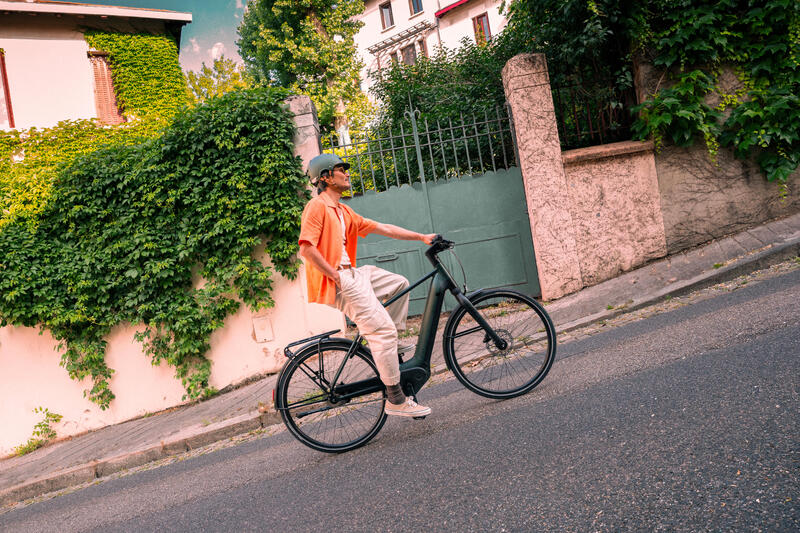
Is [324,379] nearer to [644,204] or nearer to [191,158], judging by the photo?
[191,158]

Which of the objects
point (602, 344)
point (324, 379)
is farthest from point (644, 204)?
point (324, 379)

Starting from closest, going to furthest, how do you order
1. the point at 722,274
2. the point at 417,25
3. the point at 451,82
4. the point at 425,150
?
the point at 722,274, the point at 425,150, the point at 451,82, the point at 417,25

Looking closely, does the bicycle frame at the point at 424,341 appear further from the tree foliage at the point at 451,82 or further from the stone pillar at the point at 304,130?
the tree foliage at the point at 451,82

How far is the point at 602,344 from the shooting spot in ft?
16.3

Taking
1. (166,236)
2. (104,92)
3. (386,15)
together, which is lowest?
(166,236)

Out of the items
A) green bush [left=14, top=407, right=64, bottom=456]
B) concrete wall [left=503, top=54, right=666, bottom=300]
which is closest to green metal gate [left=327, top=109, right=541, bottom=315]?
concrete wall [left=503, top=54, right=666, bottom=300]

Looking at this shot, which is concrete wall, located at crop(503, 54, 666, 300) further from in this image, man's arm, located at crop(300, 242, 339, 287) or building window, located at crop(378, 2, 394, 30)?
building window, located at crop(378, 2, 394, 30)

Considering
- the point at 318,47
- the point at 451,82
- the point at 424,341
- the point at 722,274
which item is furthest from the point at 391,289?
the point at 318,47

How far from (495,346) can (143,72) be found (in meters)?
15.6

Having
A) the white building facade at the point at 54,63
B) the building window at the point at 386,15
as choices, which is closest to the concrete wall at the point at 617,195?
the white building facade at the point at 54,63

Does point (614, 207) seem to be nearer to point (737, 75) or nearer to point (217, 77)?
point (737, 75)

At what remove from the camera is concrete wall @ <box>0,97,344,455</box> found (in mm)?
7156

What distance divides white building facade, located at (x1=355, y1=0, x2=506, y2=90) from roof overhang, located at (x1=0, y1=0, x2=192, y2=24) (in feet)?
40.5

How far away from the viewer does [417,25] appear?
30.9 meters
